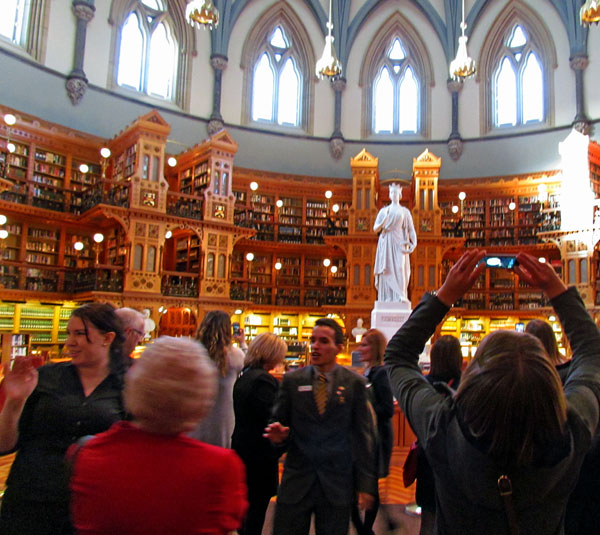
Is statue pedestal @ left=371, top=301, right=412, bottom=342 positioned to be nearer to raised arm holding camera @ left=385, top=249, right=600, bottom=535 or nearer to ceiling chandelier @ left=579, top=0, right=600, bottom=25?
ceiling chandelier @ left=579, top=0, right=600, bottom=25

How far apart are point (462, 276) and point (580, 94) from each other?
2061 cm

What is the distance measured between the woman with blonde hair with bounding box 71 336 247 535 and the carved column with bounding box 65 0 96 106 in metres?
17.3

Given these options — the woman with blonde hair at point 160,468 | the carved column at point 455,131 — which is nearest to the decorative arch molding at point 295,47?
the carved column at point 455,131

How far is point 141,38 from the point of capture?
1875cm

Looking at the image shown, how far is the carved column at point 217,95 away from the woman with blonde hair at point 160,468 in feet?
61.9

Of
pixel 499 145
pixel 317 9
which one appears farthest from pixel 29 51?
pixel 499 145

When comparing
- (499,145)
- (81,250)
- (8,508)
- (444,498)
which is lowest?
(8,508)

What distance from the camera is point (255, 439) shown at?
2.87 metres

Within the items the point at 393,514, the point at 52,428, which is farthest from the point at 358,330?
the point at 52,428

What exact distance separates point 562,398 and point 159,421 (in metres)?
0.86

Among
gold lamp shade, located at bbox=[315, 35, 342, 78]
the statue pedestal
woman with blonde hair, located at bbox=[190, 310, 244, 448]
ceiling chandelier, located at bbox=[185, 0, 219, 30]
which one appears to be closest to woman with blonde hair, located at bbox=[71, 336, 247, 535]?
woman with blonde hair, located at bbox=[190, 310, 244, 448]

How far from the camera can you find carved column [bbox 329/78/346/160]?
20.7 m

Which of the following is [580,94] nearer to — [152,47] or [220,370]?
[152,47]

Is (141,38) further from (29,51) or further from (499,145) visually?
(499,145)
